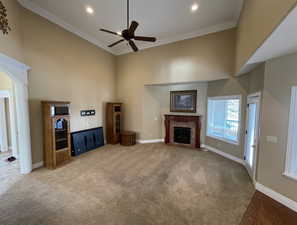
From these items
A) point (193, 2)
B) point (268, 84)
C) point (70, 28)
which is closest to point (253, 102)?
point (268, 84)

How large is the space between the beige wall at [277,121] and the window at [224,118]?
4.78 feet

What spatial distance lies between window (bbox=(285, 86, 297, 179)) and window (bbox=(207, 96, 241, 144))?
1.71 m

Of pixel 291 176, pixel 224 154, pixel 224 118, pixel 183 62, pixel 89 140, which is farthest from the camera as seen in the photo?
pixel 89 140

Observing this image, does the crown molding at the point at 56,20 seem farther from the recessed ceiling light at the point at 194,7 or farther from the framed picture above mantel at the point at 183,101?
the framed picture above mantel at the point at 183,101

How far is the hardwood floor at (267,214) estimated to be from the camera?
1.86m

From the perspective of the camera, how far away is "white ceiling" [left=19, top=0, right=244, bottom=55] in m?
3.14

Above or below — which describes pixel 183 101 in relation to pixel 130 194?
above

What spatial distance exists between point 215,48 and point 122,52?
386 cm

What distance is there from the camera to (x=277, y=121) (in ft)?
7.61

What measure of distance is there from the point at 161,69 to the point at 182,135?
114 inches

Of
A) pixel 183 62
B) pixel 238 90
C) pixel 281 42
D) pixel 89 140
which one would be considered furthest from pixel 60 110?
pixel 238 90

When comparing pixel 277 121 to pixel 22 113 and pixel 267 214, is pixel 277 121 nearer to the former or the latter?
pixel 267 214

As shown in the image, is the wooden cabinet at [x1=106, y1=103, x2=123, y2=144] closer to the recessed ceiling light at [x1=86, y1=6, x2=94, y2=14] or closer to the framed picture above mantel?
the framed picture above mantel

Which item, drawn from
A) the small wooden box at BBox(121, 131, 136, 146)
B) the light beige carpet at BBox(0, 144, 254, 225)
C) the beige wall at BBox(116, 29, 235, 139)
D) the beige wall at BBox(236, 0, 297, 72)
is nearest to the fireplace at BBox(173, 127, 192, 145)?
the beige wall at BBox(116, 29, 235, 139)
